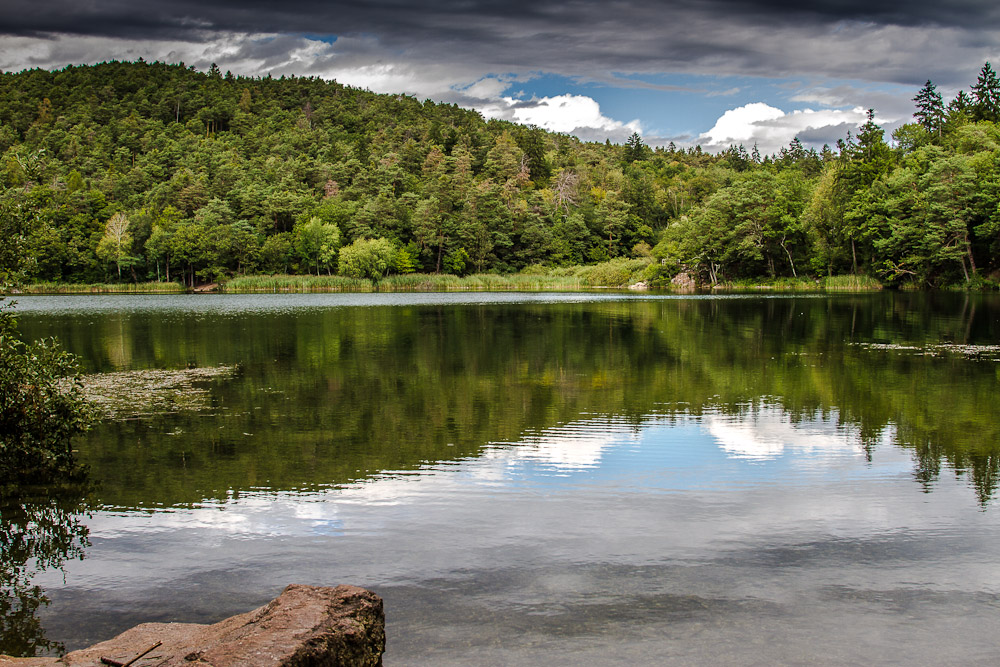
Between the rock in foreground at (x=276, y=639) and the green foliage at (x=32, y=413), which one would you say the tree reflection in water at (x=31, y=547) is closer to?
the green foliage at (x=32, y=413)

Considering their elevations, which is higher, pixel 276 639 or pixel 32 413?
pixel 32 413

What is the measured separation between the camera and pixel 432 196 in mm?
102000

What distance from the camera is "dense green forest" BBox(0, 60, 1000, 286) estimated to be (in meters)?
64.4

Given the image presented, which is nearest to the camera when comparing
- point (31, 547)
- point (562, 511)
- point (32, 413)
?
point (31, 547)

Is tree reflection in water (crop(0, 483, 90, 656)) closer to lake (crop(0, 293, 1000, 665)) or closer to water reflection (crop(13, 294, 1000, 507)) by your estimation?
lake (crop(0, 293, 1000, 665))

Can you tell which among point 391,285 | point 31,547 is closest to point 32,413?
point 31,547

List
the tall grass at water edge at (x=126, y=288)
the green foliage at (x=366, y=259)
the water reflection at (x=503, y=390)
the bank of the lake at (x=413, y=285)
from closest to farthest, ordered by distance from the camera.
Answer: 1. the water reflection at (x=503, y=390)
2. the bank of the lake at (x=413, y=285)
3. the tall grass at water edge at (x=126, y=288)
4. the green foliage at (x=366, y=259)

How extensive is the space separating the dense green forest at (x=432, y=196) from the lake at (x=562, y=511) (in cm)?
510

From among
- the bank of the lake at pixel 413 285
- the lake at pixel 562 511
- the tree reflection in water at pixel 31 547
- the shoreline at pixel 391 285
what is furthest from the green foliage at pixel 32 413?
the bank of the lake at pixel 413 285

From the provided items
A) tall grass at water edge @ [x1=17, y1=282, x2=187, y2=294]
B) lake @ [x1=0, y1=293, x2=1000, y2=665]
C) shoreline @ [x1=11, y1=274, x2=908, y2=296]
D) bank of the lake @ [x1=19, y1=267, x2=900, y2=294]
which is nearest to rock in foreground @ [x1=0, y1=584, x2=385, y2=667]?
lake @ [x1=0, y1=293, x2=1000, y2=665]

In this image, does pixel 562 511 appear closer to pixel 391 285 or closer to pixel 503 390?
pixel 503 390

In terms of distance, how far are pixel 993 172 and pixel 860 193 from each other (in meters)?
11.1

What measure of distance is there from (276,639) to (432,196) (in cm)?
10055

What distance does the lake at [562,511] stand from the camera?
17.4 ft
